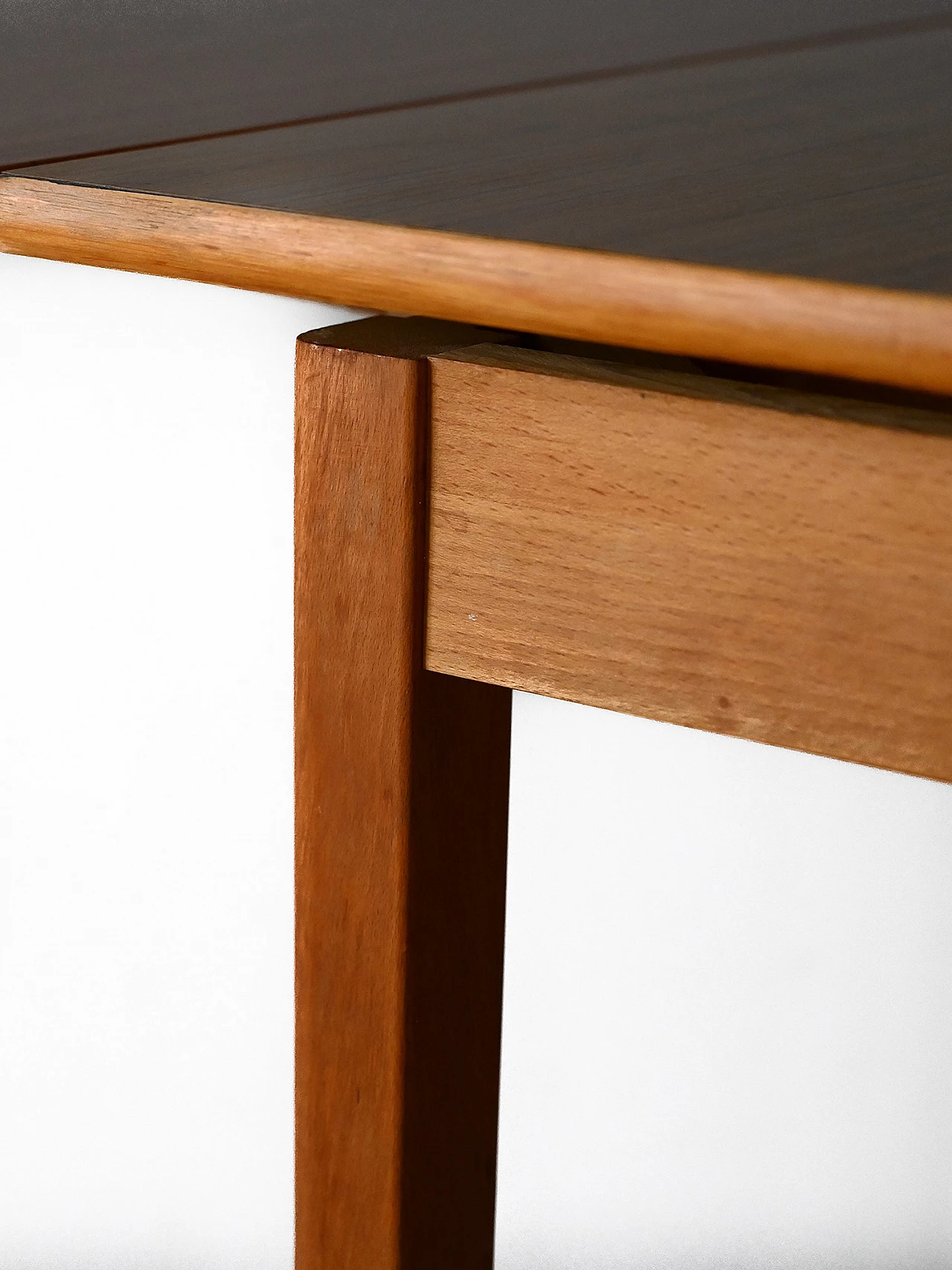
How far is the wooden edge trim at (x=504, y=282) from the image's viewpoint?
250mm

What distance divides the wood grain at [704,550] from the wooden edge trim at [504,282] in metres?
0.03

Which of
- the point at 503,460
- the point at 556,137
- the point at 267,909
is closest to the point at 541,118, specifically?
the point at 556,137

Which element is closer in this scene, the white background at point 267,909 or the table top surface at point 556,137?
the table top surface at point 556,137

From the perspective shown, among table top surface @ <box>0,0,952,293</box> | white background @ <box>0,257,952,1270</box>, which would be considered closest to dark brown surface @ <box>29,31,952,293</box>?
table top surface @ <box>0,0,952,293</box>

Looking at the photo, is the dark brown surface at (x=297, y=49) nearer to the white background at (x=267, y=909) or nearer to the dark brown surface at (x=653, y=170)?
the dark brown surface at (x=653, y=170)

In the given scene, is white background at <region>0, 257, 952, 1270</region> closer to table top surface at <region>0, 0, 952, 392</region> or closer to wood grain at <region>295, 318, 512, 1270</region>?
table top surface at <region>0, 0, 952, 392</region>

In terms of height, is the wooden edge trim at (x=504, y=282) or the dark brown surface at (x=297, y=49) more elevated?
the dark brown surface at (x=297, y=49)

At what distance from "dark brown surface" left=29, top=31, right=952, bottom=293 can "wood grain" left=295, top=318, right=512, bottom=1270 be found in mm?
38

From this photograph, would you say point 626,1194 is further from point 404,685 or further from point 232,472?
point 404,685

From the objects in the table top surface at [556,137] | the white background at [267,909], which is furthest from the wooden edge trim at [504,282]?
the white background at [267,909]

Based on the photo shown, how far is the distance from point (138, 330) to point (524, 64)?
14.1 inches

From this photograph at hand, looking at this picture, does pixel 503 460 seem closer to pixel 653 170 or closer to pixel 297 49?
pixel 653 170

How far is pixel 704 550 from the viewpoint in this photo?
310 mm

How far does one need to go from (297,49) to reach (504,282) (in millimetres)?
346
